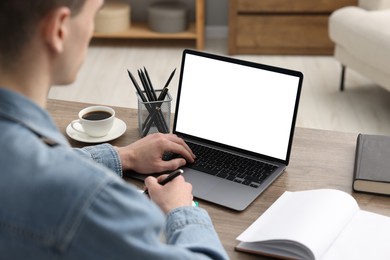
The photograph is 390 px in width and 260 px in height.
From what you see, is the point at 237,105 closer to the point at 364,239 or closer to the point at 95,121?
the point at 95,121

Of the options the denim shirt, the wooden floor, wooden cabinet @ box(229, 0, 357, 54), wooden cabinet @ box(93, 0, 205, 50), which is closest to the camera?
the denim shirt

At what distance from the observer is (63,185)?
689 millimetres

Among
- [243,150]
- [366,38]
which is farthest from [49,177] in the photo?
[366,38]

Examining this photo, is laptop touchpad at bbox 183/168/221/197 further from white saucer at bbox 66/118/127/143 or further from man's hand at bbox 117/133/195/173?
white saucer at bbox 66/118/127/143

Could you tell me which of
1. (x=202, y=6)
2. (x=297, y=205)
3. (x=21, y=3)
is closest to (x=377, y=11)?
(x=202, y=6)

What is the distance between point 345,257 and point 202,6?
2.99 m

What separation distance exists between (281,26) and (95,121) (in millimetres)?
2537

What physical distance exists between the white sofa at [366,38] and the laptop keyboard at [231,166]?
1.76 metres

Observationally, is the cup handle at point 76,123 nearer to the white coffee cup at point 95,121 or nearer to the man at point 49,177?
the white coffee cup at point 95,121

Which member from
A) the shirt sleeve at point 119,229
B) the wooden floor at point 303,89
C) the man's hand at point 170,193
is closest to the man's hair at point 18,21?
the shirt sleeve at point 119,229

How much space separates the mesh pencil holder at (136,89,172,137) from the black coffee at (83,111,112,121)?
3.6 inches

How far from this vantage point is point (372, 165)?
1321mm

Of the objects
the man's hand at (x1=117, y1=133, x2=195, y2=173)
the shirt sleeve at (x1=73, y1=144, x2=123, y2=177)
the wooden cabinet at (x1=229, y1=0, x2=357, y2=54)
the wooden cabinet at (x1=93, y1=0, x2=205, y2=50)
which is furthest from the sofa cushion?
the shirt sleeve at (x1=73, y1=144, x2=123, y2=177)

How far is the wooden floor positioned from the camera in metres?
3.10
